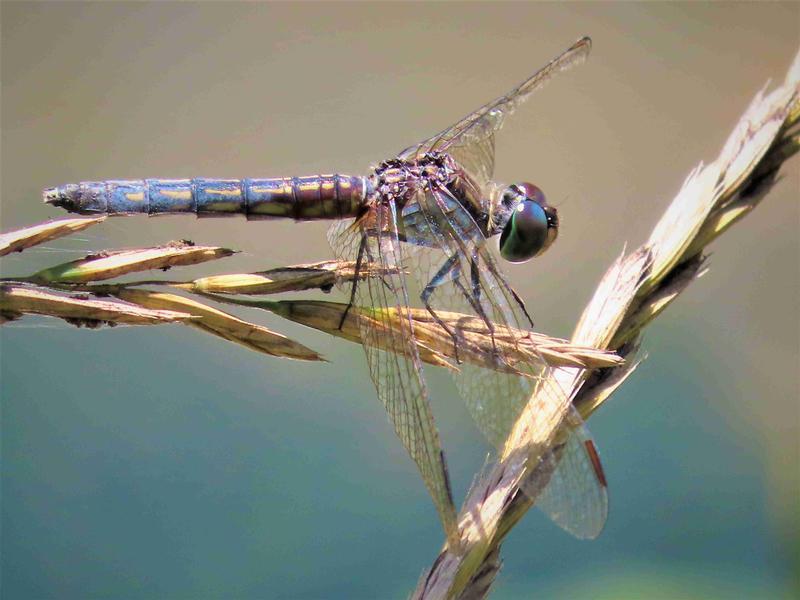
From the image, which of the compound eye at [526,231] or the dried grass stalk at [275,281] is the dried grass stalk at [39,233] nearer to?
the dried grass stalk at [275,281]

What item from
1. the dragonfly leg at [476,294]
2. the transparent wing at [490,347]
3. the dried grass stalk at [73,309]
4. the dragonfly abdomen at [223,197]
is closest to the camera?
the dried grass stalk at [73,309]

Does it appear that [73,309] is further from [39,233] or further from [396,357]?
[396,357]

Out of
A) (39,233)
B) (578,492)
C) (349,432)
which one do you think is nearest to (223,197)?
(39,233)

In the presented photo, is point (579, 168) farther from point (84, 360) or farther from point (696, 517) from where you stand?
point (84, 360)

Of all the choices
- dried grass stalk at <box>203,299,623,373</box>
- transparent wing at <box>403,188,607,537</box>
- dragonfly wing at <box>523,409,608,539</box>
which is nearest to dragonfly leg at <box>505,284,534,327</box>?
transparent wing at <box>403,188,607,537</box>

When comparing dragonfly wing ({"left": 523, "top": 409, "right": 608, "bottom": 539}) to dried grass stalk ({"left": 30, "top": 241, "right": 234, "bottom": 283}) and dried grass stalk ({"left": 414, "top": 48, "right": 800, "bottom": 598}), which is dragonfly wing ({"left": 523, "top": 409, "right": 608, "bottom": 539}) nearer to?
dried grass stalk ({"left": 414, "top": 48, "right": 800, "bottom": 598})

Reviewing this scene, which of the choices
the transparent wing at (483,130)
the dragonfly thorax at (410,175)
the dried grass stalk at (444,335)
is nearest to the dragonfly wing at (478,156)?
the transparent wing at (483,130)
